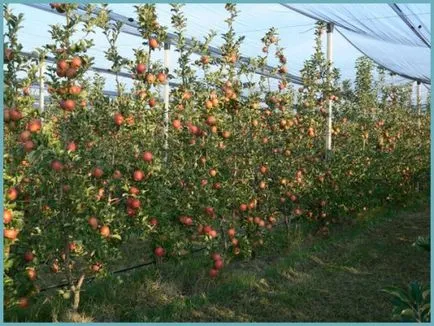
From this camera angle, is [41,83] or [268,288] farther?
[41,83]

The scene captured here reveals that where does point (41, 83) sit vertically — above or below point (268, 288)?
above

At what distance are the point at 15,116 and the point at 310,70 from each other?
4.60 meters

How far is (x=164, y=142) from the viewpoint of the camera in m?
4.37

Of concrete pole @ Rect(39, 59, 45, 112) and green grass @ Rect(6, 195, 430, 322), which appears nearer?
concrete pole @ Rect(39, 59, 45, 112)

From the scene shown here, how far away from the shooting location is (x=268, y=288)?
444 centimetres

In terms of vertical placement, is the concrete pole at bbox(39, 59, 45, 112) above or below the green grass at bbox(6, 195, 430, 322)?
above

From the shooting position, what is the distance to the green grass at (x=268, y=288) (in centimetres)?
380

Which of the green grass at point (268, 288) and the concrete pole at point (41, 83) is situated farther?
the green grass at point (268, 288)

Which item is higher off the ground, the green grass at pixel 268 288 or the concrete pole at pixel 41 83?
the concrete pole at pixel 41 83

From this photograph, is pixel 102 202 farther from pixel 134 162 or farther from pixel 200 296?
pixel 200 296

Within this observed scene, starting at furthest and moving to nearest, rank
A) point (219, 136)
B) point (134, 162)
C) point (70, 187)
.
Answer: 1. point (219, 136)
2. point (134, 162)
3. point (70, 187)

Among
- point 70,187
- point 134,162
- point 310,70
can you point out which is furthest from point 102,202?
point 310,70

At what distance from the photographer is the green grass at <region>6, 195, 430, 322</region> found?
3797 mm

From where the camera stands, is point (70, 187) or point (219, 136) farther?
point (219, 136)
